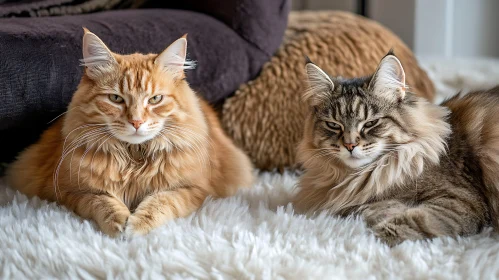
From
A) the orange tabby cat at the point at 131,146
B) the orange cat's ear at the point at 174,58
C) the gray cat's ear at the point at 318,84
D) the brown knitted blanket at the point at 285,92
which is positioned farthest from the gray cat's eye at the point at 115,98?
the brown knitted blanket at the point at 285,92

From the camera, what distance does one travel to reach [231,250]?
1212 mm

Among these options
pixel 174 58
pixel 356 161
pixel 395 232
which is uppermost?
pixel 174 58

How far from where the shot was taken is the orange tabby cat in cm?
141

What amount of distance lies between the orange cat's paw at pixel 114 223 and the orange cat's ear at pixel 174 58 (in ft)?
1.28

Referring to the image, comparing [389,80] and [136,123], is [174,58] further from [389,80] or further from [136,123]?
[389,80]

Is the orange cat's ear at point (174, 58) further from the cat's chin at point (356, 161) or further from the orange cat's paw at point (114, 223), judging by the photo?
the cat's chin at point (356, 161)

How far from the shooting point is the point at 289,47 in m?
2.06

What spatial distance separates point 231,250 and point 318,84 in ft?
1.72

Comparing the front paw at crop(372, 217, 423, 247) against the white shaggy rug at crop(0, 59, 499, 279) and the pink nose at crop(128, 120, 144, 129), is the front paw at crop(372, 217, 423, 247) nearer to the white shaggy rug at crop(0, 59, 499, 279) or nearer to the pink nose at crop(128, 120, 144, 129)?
the white shaggy rug at crop(0, 59, 499, 279)

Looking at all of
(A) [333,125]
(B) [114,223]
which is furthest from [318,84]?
(B) [114,223]

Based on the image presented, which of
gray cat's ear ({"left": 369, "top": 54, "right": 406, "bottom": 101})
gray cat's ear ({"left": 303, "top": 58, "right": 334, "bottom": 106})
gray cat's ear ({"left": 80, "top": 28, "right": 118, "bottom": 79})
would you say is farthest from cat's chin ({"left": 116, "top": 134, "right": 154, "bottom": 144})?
gray cat's ear ({"left": 369, "top": 54, "right": 406, "bottom": 101})

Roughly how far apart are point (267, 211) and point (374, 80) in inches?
17.1

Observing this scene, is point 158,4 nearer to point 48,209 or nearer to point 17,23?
point 17,23

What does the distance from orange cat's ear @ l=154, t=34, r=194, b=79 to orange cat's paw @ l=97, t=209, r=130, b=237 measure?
1.28 feet
